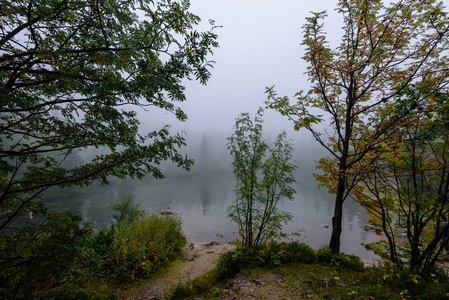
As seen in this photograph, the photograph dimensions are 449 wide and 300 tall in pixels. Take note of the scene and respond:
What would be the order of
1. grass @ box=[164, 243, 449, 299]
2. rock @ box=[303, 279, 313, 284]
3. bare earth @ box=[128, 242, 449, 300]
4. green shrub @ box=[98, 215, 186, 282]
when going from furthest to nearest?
green shrub @ box=[98, 215, 186, 282] → rock @ box=[303, 279, 313, 284] → bare earth @ box=[128, 242, 449, 300] → grass @ box=[164, 243, 449, 299]

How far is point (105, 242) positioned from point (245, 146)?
5.99 metres

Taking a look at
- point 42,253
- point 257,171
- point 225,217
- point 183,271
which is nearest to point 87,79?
point 42,253

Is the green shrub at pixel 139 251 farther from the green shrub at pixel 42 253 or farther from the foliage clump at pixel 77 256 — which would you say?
the green shrub at pixel 42 253

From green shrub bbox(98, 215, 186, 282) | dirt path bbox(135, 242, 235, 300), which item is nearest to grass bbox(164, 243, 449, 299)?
dirt path bbox(135, 242, 235, 300)

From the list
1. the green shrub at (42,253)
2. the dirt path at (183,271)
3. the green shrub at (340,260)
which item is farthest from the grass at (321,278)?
the green shrub at (42,253)

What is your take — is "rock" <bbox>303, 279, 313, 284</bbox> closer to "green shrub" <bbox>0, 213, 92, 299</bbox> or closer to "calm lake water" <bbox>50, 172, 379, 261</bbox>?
"calm lake water" <bbox>50, 172, 379, 261</bbox>

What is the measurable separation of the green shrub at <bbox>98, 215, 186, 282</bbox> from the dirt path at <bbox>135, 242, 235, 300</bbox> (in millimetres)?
500

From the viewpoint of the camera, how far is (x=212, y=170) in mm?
63875

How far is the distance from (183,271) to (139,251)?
170 centimetres

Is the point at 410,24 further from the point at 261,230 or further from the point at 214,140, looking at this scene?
the point at 214,140

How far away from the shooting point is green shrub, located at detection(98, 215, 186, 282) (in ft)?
17.4

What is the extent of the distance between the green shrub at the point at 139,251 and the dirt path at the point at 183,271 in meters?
0.50

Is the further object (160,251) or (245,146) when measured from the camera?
(160,251)

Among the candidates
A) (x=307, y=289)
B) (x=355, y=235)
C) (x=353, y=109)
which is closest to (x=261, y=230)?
(x=307, y=289)
